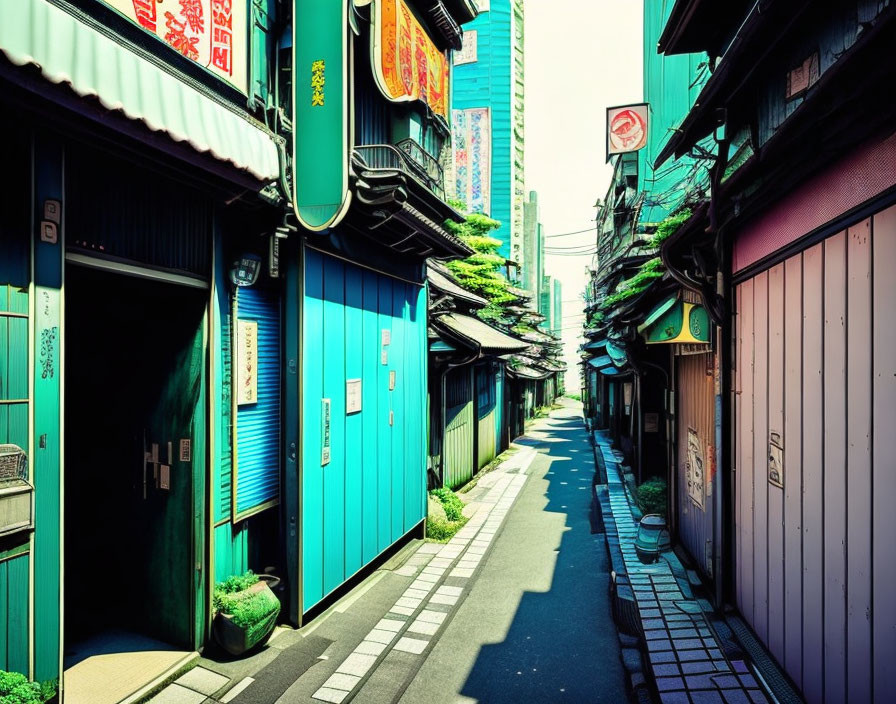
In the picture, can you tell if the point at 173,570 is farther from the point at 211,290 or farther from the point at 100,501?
the point at 211,290

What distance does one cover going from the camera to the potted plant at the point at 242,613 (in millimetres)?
7277

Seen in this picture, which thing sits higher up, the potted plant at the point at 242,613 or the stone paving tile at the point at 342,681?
the potted plant at the point at 242,613

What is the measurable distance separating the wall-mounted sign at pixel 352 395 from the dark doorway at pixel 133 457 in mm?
2956

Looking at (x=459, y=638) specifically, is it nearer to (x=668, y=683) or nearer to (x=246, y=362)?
(x=668, y=683)

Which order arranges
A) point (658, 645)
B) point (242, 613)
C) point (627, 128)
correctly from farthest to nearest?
point (627, 128)
point (658, 645)
point (242, 613)

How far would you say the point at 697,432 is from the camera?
10250 mm

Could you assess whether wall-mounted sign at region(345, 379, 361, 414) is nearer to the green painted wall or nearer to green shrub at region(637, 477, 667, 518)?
the green painted wall

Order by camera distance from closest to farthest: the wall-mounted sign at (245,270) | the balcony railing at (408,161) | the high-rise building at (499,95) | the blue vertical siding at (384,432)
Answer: the wall-mounted sign at (245,270)
the balcony railing at (408,161)
the blue vertical siding at (384,432)
the high-rise building at (499,95)

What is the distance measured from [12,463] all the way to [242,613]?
12.2 ft

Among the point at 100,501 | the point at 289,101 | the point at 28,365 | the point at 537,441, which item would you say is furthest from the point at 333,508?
the point at 537,441

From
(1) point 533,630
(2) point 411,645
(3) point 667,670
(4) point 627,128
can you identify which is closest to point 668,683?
(3) point 667,670

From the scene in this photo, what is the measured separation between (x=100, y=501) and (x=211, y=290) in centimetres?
407

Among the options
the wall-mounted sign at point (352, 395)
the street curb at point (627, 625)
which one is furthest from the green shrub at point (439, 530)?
the wall-mounted sign at point (352, 395)

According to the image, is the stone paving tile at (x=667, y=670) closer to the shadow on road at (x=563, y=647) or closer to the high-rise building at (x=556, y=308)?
the shadow on road at (x=563, y=647)
